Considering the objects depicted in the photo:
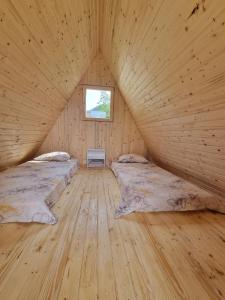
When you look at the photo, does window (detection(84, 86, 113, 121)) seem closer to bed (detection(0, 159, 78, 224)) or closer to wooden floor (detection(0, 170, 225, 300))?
bed (detection(0, 159, 78, 224))

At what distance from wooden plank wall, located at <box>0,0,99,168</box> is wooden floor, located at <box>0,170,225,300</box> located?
56.1 inches

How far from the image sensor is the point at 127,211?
1.87m

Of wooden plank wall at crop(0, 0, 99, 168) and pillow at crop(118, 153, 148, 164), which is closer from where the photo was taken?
wooden plank wall at crop(0, 0, 99, 168)

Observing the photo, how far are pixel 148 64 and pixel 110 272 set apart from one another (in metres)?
2.00

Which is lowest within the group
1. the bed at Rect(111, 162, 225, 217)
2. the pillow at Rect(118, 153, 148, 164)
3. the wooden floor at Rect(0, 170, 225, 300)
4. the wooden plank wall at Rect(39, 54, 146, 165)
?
the wooden floor at Rect(0, 170, 225, 300)

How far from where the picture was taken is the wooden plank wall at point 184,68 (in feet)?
3.45

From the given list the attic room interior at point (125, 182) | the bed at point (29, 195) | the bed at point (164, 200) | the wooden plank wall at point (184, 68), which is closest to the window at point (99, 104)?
the attic room interior at point (125, 182)

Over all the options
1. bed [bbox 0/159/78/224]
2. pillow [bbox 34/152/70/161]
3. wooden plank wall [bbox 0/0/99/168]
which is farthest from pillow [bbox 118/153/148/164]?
wooden plank wall [bbox 0/0/99/168]

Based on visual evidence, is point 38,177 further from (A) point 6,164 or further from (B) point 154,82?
(B) point 154,82

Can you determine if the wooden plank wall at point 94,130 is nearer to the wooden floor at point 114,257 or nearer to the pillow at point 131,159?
the pillow at point 131,159

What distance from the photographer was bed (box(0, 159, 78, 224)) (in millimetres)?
1601

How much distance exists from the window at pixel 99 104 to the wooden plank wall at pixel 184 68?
1.55 meters

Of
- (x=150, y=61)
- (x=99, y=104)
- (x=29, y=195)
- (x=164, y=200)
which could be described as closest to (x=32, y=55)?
(x=150, y=61)

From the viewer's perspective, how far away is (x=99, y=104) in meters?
4.03
